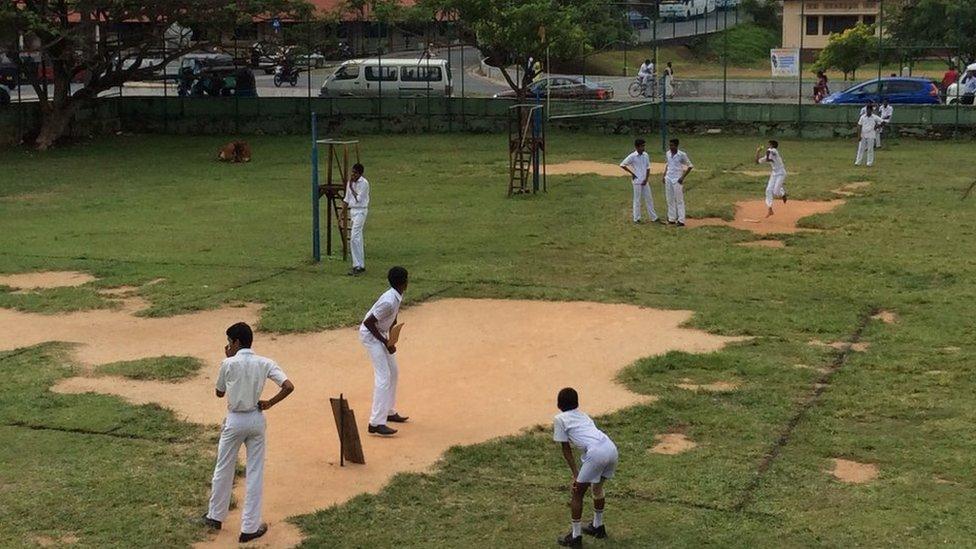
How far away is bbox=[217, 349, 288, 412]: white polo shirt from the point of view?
1020 cm

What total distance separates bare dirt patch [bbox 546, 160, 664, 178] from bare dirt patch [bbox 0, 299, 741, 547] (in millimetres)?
15120

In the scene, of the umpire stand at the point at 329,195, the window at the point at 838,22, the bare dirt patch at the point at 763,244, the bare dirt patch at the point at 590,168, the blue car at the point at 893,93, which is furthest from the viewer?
the window at the point at 838,22

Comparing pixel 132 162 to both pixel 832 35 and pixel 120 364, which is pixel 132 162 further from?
pixel 832 35

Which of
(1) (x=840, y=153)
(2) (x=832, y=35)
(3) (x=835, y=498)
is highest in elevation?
(2) (x=832, y=35)

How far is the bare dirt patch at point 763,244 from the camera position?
23547 mm

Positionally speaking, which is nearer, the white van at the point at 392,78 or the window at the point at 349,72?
the white van at the point at 392,78

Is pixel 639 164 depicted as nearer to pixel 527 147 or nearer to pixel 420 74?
pixel 527 147

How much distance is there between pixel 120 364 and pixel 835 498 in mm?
9128

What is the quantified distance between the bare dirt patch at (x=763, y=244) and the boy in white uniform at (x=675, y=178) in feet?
6.13

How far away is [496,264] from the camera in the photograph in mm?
22062

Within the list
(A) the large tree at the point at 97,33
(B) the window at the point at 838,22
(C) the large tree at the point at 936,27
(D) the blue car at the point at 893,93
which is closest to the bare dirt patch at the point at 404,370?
(A) the large tree at the point at 97,33

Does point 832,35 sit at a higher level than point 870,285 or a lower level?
higher

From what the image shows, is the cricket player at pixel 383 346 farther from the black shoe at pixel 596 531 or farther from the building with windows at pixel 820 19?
the building with windows at pixel 820 19

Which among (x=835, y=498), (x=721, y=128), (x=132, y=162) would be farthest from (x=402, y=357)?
(x=721, y=128)
